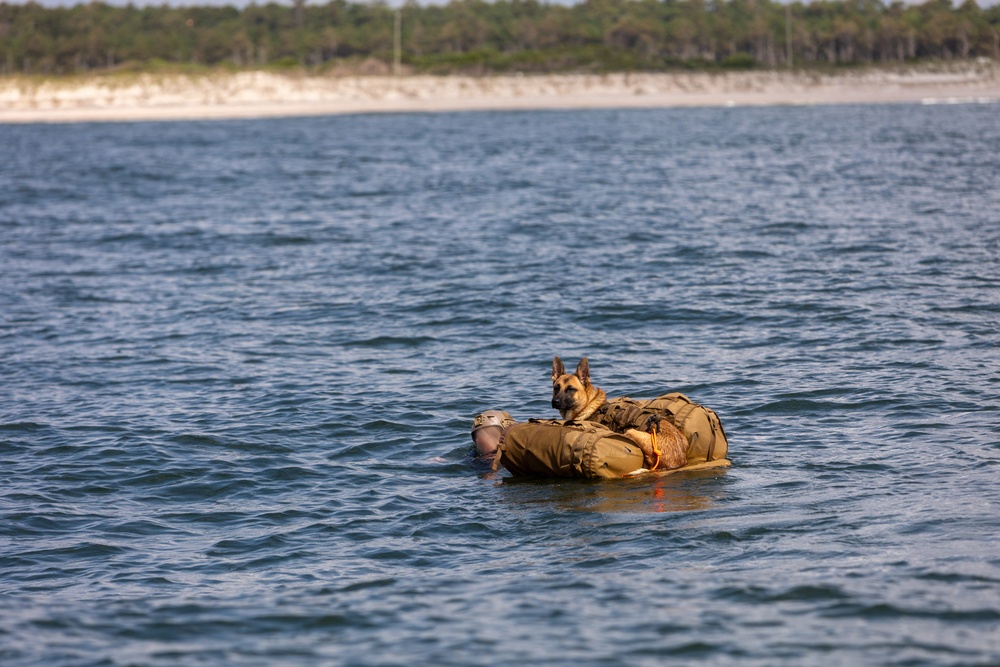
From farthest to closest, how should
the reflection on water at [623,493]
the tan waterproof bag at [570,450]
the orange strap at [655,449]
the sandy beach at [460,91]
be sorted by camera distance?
the sandy beach at [460,91]
the orange strap at [655,449]
the tan waterproof bag at [570,450]
the reflection on water at [623,493]

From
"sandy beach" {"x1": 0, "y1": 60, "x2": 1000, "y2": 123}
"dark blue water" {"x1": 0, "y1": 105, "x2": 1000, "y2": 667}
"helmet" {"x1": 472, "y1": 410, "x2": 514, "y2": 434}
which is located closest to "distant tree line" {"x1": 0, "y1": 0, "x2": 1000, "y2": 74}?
"sandy beach" {"x1": 0, "y1": 60, "x2": 1000, "y2": 123}

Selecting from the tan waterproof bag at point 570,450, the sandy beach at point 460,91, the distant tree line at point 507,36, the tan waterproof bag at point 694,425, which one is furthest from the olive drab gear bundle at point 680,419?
the distant tree line at point 507,36

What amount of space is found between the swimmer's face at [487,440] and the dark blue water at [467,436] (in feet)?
2.01

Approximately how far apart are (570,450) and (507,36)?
155862 millimetres

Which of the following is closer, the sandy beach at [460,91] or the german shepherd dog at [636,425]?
the german shepherd dog at [636,425]

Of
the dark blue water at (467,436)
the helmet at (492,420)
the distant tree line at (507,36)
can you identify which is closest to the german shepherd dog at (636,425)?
the dark blue water at (467,436)

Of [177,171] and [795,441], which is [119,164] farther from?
[795,441]

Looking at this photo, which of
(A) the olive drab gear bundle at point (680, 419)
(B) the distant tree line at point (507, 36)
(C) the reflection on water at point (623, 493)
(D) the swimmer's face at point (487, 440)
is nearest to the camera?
(C) the reflection on water at point (623, 493)

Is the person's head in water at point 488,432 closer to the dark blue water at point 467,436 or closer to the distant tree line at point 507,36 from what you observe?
the dark blue water at point 467,436

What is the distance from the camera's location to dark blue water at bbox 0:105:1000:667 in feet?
25.4

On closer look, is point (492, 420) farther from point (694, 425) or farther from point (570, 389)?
point (694, 425)

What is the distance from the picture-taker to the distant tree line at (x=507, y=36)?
13438 centimetres

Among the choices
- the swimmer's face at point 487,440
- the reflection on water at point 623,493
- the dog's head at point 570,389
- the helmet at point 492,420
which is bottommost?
the reflection on water at point 623,493

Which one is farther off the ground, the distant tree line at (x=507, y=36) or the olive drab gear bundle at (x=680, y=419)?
the distant tree line at (x=507, y=36)
